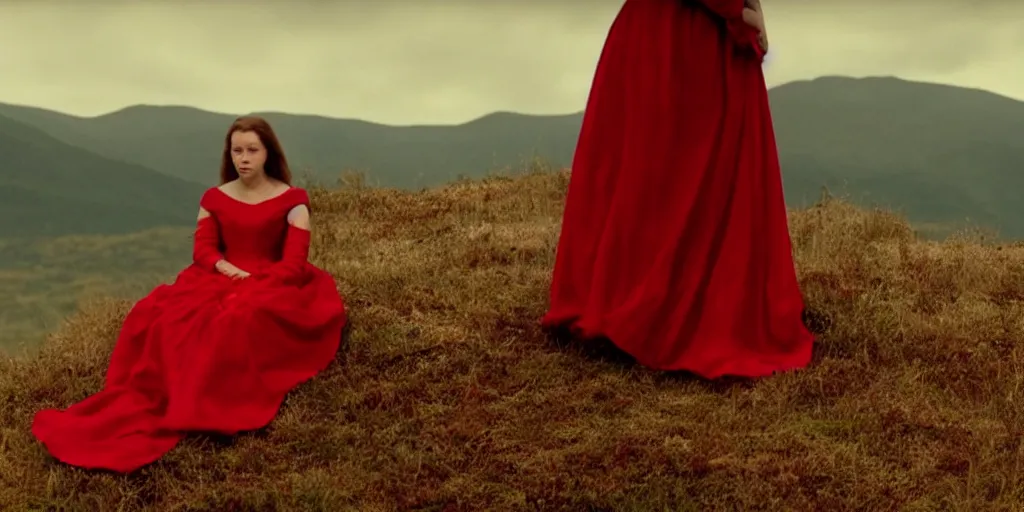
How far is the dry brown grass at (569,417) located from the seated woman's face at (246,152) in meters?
1.25

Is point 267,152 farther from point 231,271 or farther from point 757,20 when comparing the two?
point 757,20

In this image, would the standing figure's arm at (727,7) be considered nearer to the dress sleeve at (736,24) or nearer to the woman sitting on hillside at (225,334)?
the dress sleeve at (736,24)

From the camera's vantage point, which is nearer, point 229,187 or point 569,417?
point 569,417

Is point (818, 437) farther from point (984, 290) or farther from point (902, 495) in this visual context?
point (984, 290)

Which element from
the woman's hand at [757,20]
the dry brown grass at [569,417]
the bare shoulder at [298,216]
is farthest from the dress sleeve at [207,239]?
the woman's hand at [757,20]

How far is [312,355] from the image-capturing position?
215 inches

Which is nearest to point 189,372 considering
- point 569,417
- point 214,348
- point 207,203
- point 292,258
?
point 214,348

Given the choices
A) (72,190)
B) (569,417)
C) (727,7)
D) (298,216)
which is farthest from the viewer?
(72,190)

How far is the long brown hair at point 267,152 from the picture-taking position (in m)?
5.29

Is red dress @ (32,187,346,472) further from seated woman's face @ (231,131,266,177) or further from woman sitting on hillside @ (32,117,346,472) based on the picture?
seated woman's face @ (231,131,266,177)

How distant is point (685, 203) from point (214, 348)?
8.61 ft

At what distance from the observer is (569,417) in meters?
4.98

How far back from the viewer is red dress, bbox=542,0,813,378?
212 inches

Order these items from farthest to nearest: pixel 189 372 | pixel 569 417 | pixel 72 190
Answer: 1. pixel 72 190
2. pixel 569 417
3. pixel 189 372
